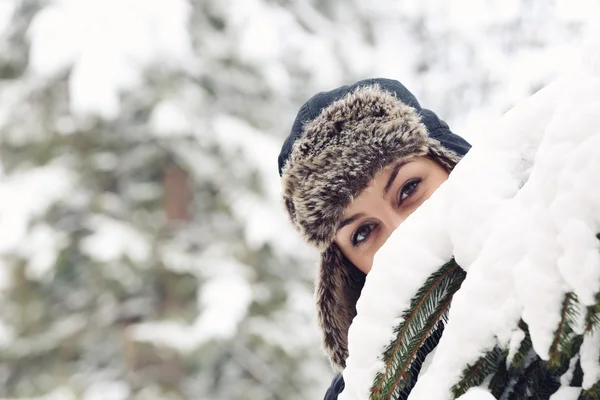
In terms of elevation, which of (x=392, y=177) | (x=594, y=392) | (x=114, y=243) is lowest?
(x=594, y=392)

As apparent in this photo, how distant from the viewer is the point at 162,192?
5.86 m

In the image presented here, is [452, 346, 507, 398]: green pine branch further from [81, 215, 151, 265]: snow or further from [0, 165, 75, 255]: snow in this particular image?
[0, 165, 75, 255]: snow

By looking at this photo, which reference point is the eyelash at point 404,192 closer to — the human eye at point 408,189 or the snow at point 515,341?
the human eye at point 408,189

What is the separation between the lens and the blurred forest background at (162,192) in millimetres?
4812

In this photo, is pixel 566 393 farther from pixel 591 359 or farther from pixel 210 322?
pixel 210 322

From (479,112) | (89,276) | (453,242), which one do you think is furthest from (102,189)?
(453,242)

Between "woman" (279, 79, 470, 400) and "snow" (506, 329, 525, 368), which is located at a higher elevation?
"woman" (279, 79, 470, 400)

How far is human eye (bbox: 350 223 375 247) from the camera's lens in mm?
1654

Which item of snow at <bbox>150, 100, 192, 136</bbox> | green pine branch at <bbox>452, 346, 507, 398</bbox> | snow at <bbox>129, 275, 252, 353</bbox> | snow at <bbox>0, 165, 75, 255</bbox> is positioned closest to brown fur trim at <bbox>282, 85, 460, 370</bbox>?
green pine branch at <bbox>452, 346, 507, 398</bbox>

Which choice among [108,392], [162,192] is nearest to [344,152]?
[108,392]

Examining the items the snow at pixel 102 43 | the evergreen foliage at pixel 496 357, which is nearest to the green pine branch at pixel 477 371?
the evergreen foliage at pixel 496 357

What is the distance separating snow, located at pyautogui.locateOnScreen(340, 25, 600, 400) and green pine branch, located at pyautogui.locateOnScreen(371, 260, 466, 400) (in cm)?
1

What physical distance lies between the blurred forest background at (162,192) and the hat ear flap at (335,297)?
9.87 feet

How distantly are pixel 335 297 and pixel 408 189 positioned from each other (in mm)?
429
